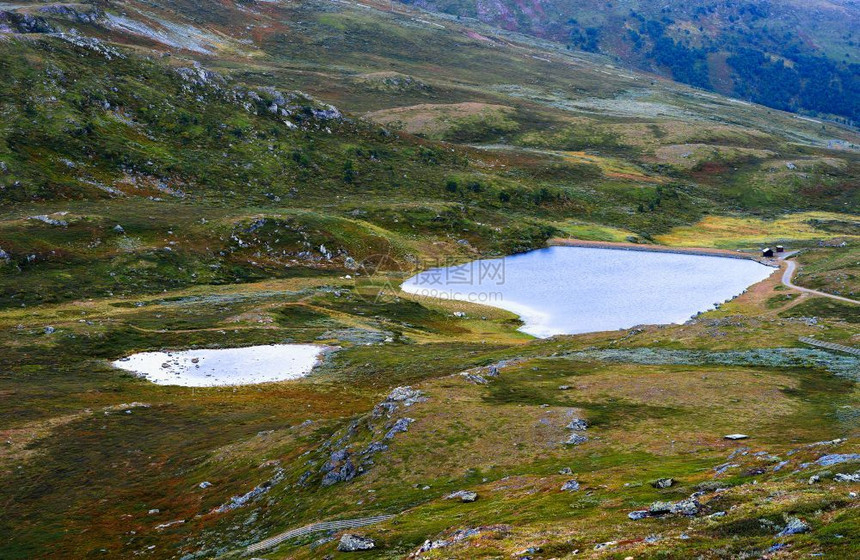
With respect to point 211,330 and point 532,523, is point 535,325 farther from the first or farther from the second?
point 532,523

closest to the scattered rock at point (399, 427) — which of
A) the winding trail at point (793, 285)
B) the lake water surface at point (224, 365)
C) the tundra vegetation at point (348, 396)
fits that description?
the tundra vegetation at point (348, 396)

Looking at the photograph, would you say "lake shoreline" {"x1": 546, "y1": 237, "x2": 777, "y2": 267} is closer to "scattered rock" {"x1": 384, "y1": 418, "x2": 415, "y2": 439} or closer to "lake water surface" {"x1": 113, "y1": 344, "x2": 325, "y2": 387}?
"lake water surface" {"x1": 113, "y1": 344, "x2": 325, "y2": 387}

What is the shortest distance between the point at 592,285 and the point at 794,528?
115154 mm

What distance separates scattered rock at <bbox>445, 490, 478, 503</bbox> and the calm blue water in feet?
224

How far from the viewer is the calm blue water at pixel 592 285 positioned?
121 m

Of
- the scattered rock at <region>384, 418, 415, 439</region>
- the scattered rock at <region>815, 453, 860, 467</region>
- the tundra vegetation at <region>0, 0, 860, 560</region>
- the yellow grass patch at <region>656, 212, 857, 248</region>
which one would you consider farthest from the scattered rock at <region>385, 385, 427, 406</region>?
the yellow grass patch at <region>656, 212, 857, 248</region>

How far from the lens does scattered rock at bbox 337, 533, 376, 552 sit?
124 feet

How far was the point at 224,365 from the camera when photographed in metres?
87.4

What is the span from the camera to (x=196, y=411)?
72.5m

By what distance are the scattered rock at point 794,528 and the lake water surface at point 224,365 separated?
64933 millimetres

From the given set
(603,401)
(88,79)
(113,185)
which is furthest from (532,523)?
(88,79)

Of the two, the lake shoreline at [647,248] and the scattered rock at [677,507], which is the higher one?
the scattered rock at [677,507]

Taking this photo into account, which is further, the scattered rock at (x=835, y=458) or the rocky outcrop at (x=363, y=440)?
the rocky outcrop at (x=363, y=440)

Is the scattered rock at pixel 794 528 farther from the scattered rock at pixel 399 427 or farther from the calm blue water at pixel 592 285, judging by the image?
the calm blue water at pixel 592 285
